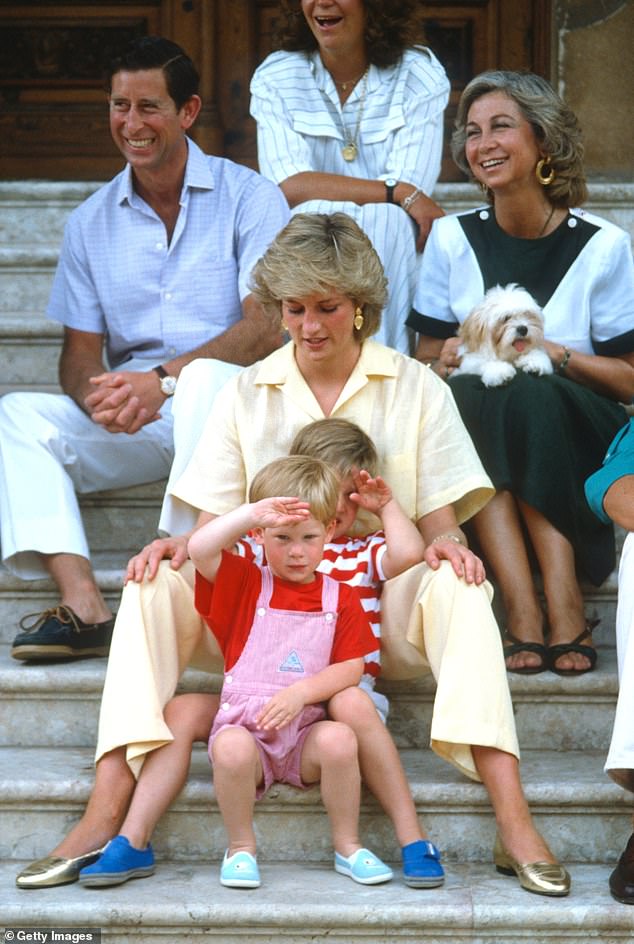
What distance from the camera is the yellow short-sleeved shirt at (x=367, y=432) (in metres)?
3.18

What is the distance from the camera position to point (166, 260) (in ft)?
12.7

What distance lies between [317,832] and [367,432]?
79cm

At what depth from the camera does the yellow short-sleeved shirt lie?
3.18m

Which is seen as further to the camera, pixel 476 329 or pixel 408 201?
pixel 408 201

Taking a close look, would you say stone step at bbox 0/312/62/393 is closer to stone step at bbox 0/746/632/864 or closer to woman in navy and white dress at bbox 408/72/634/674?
woman in navy and white dress at bbox 408/72/634/674

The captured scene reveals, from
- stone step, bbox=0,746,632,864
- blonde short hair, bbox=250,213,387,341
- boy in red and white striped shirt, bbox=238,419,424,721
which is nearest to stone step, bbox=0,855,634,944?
stone step, bbox=0,746,632,864

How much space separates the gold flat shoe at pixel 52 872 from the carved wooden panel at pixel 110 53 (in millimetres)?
3047

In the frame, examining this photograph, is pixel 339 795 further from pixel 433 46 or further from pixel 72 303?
pixel 433 46

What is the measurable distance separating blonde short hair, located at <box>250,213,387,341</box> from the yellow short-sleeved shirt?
13 centimetres

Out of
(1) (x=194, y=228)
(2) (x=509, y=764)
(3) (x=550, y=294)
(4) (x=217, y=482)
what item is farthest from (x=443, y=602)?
(1) (x=194, y=228)

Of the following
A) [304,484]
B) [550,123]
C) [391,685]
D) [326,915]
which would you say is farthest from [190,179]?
[326,915]

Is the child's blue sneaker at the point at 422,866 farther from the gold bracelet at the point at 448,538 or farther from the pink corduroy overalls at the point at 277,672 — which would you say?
the gold bracelet at the point at 448,538

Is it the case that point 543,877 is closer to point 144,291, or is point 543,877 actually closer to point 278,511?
point 278,511

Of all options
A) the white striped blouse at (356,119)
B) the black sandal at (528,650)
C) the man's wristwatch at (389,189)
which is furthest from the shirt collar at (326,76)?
the black sandal at (528,650)
